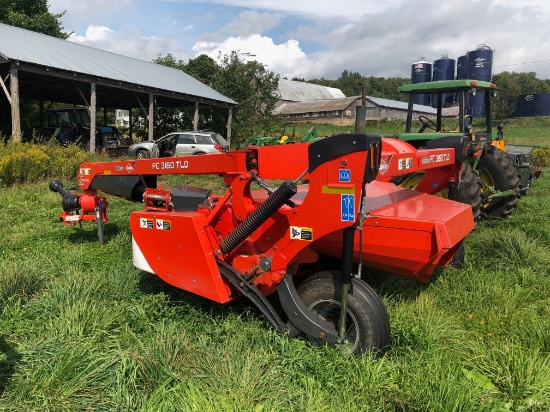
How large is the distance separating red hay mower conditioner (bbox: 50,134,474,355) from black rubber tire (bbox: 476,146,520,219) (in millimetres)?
3222

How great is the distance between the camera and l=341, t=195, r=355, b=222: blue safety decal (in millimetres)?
2629

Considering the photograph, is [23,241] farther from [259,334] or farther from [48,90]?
[48,90]

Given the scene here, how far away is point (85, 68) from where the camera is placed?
16.5 m

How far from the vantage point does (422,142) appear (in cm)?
732

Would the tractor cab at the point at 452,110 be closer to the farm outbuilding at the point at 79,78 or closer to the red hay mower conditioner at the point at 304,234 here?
the red hay mower conditioner at the point at 304,234

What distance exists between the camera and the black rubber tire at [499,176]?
6.52 meters

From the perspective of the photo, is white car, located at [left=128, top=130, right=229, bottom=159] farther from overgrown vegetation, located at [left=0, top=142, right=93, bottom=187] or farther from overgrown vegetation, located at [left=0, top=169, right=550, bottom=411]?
overgrown vegetation, located at [left=0, top=169, right=550, bottom=411]

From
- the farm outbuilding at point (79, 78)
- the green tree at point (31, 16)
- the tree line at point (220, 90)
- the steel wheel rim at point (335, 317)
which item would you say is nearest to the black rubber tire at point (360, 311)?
the steel wheel rim at point (335, 317)

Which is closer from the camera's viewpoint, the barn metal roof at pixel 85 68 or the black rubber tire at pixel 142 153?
the barn metal roof at pixel 85 68

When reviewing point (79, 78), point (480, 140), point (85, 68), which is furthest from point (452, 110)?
point (85, 68)

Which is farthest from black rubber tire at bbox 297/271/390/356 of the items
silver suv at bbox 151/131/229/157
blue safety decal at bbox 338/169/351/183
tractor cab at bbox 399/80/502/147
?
silver suv at bbox 151/131/229/157

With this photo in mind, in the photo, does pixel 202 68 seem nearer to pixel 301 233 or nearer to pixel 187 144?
pixel 187 144

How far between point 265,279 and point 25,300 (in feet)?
6.91

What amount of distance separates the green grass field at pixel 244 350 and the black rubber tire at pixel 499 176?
7.04 ft
